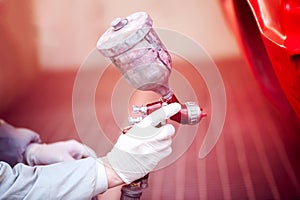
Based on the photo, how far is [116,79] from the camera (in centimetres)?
103

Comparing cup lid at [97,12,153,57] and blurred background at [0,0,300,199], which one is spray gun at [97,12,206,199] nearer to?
cup lid at [97,12,153,57]

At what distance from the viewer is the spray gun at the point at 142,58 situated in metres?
0.54

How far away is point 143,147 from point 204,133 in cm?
47

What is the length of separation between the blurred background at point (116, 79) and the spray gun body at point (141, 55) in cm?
29

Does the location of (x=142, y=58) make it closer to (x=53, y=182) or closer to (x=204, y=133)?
(x=53, y=182)

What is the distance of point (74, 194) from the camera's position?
58cm

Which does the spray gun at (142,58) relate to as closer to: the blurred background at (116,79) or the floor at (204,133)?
the floor at (204,133)

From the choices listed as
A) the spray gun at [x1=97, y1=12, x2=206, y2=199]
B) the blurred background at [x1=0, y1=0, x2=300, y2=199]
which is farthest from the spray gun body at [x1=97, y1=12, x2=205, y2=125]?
the blurred background at [x1=0, y1=0, x2=300, y2=199]

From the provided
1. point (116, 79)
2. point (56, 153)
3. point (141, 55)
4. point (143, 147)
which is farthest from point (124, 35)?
point (116, 79)

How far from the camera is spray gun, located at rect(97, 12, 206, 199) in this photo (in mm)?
538

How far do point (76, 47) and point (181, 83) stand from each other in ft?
2.39

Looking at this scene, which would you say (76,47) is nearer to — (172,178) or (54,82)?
(54,82)

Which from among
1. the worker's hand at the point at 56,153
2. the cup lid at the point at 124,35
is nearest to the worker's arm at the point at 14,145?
the worker's hand at the point at 56,153

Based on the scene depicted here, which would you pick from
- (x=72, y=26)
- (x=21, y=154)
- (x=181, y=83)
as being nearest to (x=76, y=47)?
(x=72, y=26)
